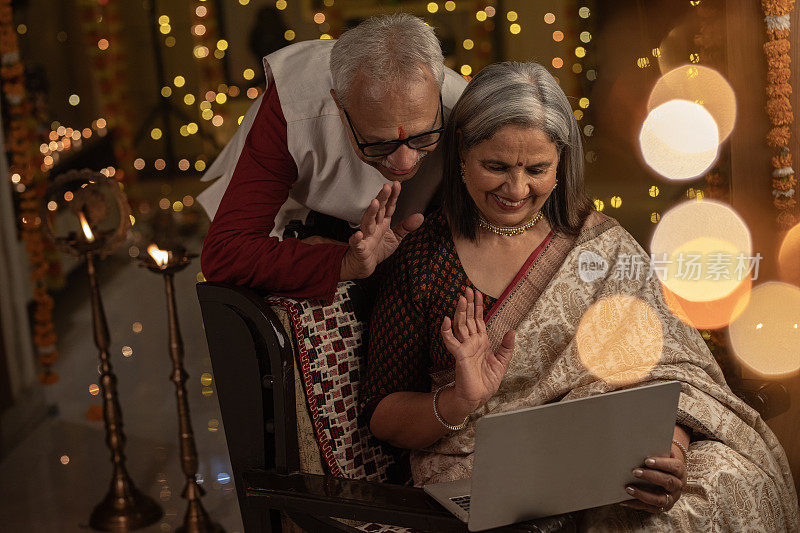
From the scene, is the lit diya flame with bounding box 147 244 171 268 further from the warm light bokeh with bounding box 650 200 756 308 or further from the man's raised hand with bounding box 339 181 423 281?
the warm light bokeh with bounding box 650 200 756 308

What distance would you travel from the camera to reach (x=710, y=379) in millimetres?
1730

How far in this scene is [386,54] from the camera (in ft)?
5.51

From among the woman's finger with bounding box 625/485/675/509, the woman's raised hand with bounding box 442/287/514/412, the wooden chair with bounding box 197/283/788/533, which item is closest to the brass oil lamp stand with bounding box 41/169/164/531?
the wooden chair with bounding box 197/283/788/533

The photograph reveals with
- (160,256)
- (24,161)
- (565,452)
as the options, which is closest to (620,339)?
(565,452)

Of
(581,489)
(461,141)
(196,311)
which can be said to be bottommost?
(196,311)

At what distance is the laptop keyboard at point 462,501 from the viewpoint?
58.4 inches

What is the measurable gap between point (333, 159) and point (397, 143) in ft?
0.96

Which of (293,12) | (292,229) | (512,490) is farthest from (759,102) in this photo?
(293,12)

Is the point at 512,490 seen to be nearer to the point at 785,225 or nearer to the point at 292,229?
the point at 292,229

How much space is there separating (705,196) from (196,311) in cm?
319

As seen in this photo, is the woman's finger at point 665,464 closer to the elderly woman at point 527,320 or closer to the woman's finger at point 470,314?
the elderly woman at point 527,320

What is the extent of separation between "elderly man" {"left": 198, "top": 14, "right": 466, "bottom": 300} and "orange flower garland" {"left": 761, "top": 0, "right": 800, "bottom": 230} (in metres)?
0.77

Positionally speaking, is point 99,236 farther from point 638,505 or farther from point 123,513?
point 638,505

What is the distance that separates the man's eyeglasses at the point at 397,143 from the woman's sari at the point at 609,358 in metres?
0.31
